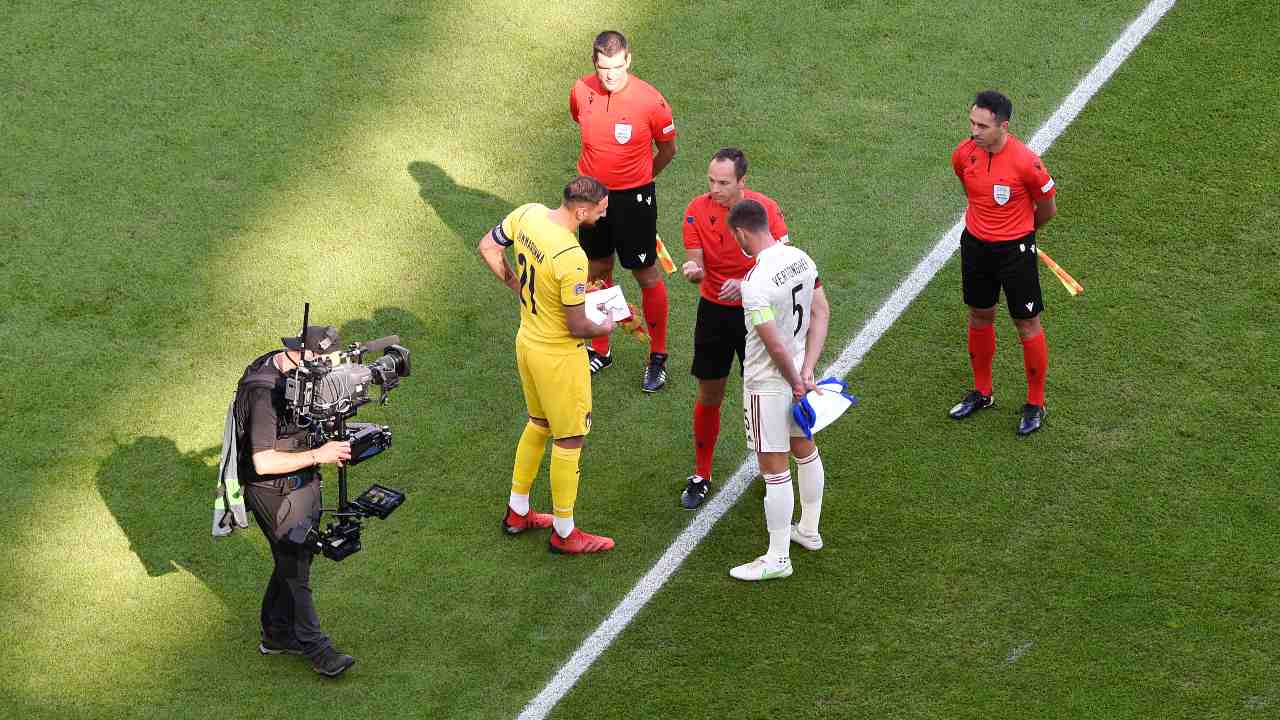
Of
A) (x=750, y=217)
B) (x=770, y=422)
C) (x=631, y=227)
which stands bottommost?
(x=770, y=422)

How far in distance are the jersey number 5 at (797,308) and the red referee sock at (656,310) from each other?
1.94 meters

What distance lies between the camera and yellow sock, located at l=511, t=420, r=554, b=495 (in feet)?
25.5

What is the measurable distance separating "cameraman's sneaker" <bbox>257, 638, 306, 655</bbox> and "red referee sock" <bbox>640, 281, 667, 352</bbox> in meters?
2.94

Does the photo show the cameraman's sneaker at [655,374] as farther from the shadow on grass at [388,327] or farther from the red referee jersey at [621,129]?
the shadow on grass at [388,327]

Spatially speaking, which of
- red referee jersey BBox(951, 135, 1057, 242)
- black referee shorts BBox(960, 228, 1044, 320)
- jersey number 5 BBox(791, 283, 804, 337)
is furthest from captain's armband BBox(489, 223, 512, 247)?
black referee shorts BBox(960, 228, 1044, 320)

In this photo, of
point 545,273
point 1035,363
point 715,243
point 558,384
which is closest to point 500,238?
point 545,273

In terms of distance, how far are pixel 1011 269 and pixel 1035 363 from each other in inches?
23.0

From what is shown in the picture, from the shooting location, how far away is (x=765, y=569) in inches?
304

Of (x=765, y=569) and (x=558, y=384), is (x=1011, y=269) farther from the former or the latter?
(x=558, y=384)

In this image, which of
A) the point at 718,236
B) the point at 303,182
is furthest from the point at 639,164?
the point at 303,182

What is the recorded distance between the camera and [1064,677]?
709 cm

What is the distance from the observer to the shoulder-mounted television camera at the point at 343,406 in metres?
6.61

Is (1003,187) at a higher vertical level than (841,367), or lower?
higher

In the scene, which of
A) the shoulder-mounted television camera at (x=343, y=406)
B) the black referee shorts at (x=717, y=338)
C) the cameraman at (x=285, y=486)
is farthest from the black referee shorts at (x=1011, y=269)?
the cameraman at (x=285, y=486)
